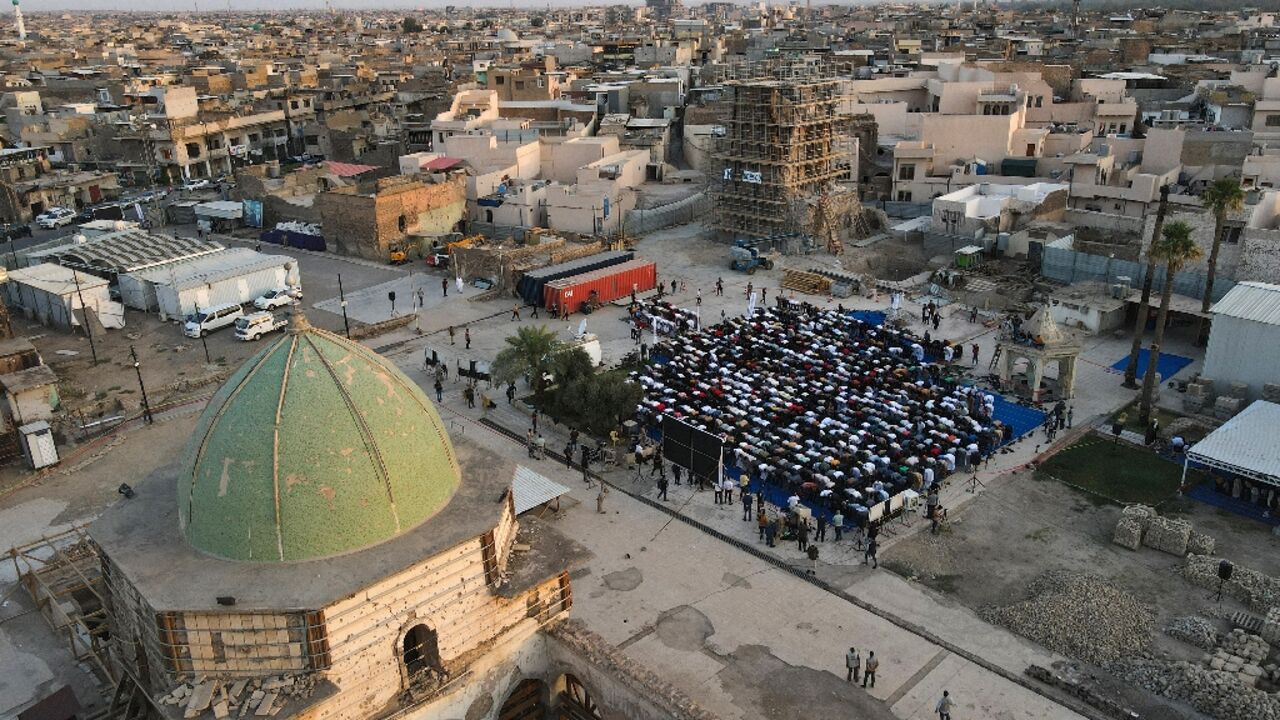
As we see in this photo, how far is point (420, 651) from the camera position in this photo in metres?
15.6

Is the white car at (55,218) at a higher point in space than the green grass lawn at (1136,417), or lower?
higher

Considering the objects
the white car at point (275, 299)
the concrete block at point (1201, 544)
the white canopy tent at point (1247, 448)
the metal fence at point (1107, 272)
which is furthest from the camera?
the white car at point (275, 299)

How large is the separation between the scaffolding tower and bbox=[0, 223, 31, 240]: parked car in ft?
138

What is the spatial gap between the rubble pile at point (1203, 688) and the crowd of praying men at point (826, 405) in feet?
24.3

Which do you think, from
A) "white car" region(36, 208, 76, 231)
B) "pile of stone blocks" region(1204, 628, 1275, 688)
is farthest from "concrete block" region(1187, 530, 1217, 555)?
"white car" region(36, 208, 76, 231)

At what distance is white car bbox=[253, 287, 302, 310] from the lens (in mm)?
42594

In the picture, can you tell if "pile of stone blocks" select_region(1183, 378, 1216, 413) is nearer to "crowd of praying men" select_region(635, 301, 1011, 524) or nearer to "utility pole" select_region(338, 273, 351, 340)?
"crowd of praying men" select_region(635, 301, 1011, 524)

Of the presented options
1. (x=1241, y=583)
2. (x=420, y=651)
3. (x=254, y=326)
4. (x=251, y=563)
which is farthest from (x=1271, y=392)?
(x=254, y=326)

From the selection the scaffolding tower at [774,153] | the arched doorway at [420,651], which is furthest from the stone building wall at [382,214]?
the arched doorway at [420,651]

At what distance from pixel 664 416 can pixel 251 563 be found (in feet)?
52.5

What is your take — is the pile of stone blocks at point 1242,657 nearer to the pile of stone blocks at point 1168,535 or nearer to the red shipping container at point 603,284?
the pile of stone blocks at point 1168,535

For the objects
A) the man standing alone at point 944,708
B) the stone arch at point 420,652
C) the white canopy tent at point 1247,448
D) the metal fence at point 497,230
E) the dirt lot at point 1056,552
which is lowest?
the dirt lot at point 1056,552

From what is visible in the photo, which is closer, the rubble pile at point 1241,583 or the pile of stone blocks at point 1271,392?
the rubble pile at point 1241,583

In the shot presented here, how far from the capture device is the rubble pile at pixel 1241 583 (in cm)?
2116
